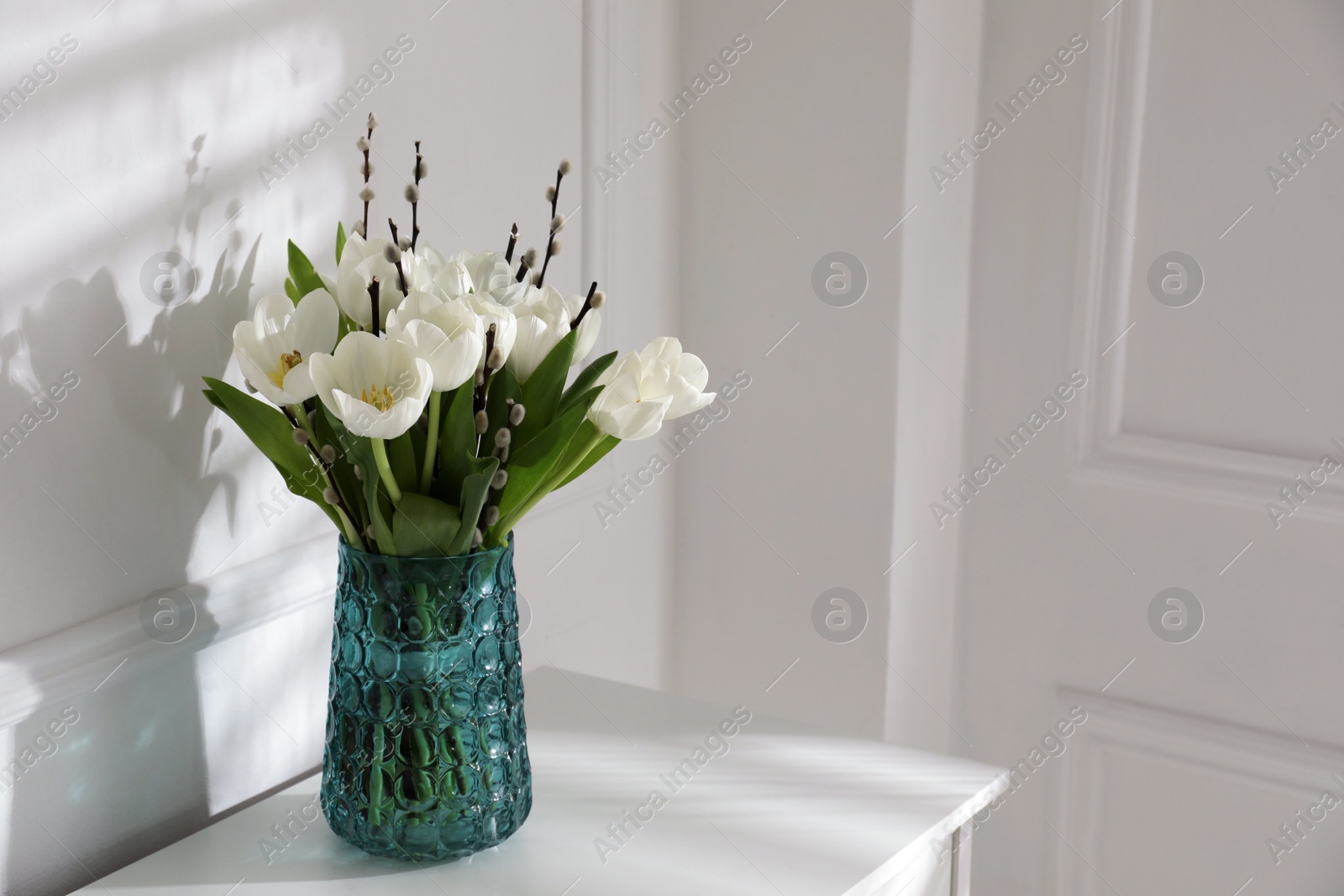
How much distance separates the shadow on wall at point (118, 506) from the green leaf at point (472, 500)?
0.88ft

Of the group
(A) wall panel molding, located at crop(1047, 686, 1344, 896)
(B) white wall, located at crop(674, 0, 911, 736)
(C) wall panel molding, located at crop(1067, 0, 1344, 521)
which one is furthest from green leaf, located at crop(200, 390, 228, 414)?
(A) wall panel molding, located at crop(1047, 686, 1344, 896)

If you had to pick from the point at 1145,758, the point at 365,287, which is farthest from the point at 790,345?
the point at 365,287

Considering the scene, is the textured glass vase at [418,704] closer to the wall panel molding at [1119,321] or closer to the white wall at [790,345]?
the white wall at [790,345]

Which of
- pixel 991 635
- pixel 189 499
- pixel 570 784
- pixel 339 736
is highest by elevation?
pixel 189 499

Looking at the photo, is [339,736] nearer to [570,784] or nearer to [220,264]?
[570,784]

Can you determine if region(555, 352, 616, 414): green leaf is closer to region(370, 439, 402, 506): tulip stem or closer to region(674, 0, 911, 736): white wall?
region(370, 439, 402, 506): tulip stem

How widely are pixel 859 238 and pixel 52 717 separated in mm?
1050

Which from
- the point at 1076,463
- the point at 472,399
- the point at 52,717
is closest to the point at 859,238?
the point at 1076,463

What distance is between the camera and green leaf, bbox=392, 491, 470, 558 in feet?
2.63

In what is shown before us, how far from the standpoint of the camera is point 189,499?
952mm

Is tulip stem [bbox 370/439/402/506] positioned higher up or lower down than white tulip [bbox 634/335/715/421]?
lower down

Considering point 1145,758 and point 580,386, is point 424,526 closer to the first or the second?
point 580,386

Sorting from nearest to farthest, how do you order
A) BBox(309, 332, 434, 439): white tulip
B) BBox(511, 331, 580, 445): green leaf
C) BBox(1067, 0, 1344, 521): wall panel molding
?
Result: 1. BBox(309, 332, 434, 439): white tulip
2. BBox(511, 331, 580, 445): green leaf
3. BBox(1067, 0, 1344, 521): wall panel molding

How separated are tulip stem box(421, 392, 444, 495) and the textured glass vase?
56 millimetres
